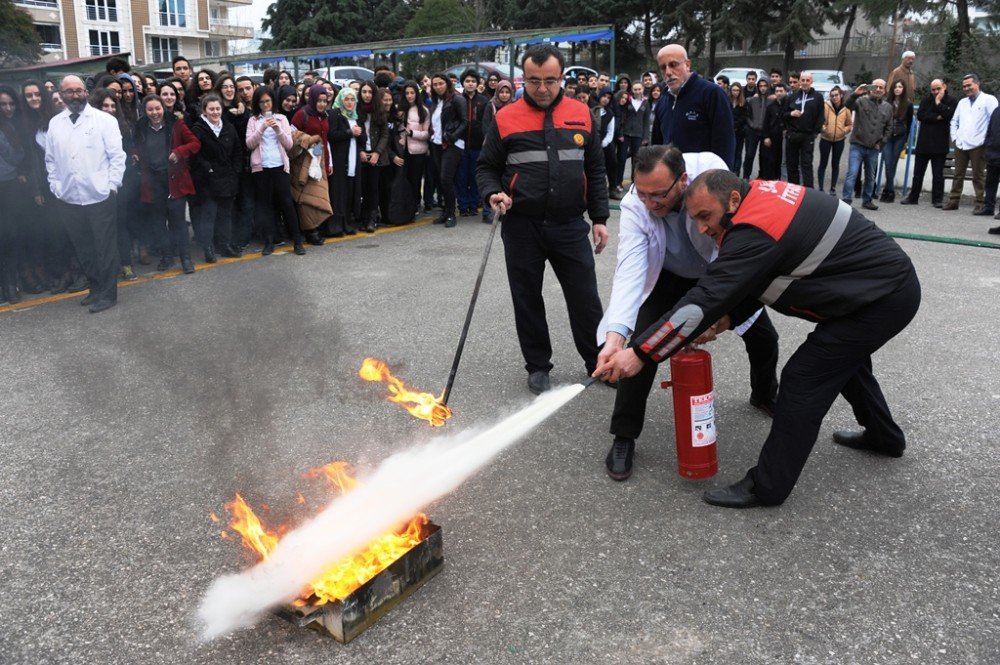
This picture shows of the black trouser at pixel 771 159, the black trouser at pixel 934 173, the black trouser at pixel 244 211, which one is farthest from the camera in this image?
the black trouser at pixel 771 159

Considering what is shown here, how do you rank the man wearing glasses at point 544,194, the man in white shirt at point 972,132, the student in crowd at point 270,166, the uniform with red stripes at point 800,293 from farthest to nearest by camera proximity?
the man in white shirt at point 972,132
the student in crowd at point 270,166
the man wearing glasses at point 544,194
the uniform with red stripes at point 800,293

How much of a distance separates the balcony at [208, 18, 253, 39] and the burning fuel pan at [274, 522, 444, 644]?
6677 cm

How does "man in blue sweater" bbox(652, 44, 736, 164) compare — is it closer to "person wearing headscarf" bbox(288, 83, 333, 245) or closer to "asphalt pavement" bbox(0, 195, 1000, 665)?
"asphalt pavement" bbox(0, 195, 1000, 665)

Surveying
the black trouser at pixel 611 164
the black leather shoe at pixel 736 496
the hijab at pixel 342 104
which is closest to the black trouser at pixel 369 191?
the hijab at pixel 342 104

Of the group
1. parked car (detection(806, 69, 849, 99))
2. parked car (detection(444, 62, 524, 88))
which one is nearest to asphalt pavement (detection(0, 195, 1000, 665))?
parked car (detection(444, 62, 524, 88))

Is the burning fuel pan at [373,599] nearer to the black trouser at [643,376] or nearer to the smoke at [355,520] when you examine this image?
the smoke at [355,520]

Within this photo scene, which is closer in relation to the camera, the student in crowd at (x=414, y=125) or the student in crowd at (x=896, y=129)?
the student in crowd at (x=414, y=125)

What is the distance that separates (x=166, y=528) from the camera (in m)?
3.65

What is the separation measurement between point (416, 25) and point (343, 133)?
32.8 meters

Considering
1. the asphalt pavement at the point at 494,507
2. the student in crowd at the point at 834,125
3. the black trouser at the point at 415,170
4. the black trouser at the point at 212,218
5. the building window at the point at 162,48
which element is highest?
the building window at the point at 162,48

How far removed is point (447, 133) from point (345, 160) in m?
A: 1.60

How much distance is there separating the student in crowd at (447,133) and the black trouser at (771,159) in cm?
601

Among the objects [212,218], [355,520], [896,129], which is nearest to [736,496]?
[355,520]

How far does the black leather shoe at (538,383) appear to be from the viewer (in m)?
5.33
